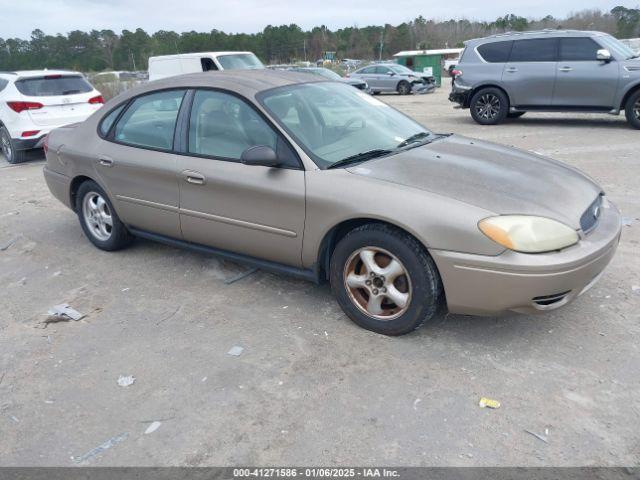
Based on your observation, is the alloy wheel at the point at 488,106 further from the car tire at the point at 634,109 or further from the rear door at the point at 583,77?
the car tire at the point at 634,109

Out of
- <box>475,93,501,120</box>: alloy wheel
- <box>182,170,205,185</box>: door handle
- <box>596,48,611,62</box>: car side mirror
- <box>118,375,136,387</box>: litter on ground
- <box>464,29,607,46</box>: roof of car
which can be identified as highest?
<box>464,29,607,46</box>: roof of car

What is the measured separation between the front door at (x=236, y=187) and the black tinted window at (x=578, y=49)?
9268 mm

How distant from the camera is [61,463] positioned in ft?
8.36

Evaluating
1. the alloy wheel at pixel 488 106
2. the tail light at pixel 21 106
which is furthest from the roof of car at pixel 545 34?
the tail light at pixel 21 106

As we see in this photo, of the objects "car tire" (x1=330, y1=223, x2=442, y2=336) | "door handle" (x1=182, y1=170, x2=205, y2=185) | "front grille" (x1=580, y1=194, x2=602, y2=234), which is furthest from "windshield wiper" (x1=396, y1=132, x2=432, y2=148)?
"door handle" (x1=182, y1=170, x2=205, y2=185)

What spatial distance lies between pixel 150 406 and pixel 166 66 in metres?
14.5

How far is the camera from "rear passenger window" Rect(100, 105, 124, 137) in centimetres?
480

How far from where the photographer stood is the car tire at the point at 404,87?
77.6 ft

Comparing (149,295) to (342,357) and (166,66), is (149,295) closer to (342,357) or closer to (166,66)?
(342,357)

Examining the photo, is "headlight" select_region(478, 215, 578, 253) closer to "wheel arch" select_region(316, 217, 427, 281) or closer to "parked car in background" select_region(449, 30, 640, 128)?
"wheel arch" select_region(316, 217, 427, 281)

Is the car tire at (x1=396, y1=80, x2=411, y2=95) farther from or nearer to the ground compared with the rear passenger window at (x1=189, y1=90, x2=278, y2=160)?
nearer to the ground

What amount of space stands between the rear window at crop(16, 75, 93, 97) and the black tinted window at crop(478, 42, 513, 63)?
8289 millimetres

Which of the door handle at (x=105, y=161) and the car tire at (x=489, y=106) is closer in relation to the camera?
the door handle at (x=105, y=161)

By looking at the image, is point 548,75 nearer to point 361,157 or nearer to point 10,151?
point 361,157
